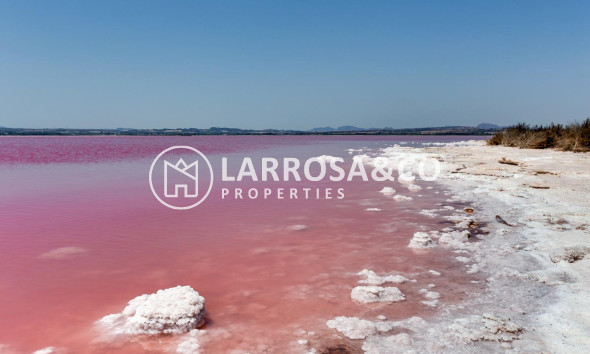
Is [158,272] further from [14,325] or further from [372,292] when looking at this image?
[372,292]

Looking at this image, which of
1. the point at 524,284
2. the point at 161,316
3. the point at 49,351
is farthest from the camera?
the point at 524,284

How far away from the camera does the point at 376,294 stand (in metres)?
3.38

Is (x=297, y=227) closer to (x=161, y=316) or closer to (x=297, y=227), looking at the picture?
(x=297, y=227)

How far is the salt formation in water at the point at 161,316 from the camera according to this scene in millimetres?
2816

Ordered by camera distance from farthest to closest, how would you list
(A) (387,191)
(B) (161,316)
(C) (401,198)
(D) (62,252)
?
A: (A) (387,191)
(C) (401,198)
(D) (62,252)
(B) (161,316)

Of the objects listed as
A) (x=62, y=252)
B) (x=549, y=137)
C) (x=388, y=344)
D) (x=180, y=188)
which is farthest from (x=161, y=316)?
(x=549, y=137)

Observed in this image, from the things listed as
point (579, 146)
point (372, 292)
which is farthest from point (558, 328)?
point (579, 146)

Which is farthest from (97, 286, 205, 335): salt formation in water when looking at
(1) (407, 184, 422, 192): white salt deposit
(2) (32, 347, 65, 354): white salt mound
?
(1) (407, 184, 422, 192): white salt deposit

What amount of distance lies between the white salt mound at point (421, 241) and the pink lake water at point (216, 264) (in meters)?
0.15

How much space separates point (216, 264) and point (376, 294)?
1857mm

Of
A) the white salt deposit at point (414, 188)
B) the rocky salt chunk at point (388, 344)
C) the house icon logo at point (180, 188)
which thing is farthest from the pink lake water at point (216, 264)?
the white salt deposit at point (414, 188)

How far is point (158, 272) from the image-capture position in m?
4.06

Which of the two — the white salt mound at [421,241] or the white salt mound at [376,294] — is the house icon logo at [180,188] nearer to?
the white salt mound at [421,241]

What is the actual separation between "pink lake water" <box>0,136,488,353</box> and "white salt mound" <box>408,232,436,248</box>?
15 centimetres
